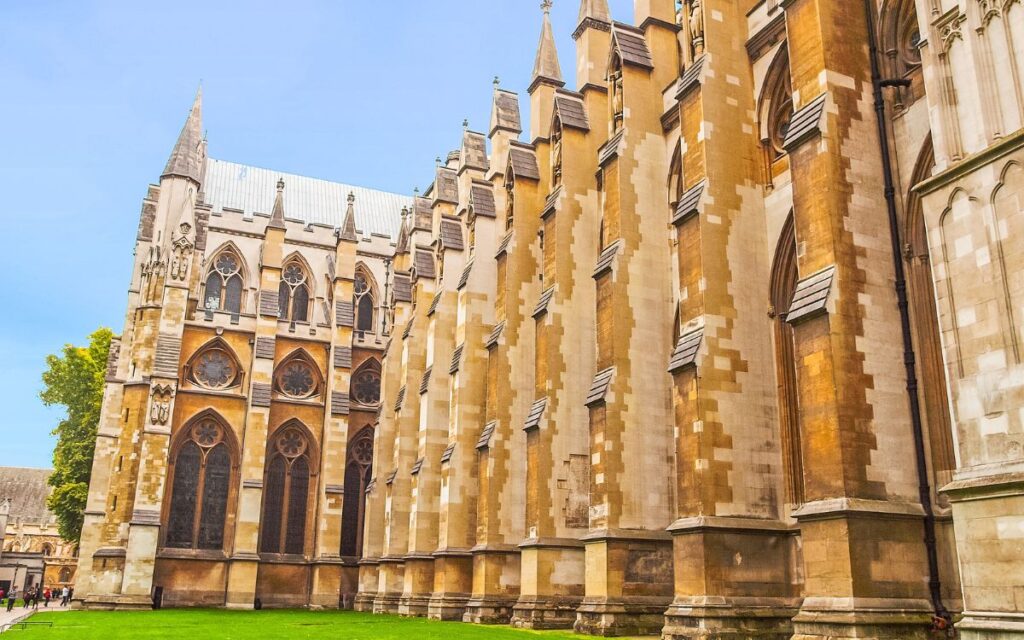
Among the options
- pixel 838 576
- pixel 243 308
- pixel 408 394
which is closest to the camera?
pixel 838 576

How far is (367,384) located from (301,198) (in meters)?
12.8

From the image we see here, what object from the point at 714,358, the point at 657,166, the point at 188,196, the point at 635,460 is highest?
the point at 188,196

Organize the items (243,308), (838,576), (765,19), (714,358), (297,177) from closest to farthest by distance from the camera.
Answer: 1. (838,576)
2. (714,358)
3. (765,19)
4. (243,308)
5. (297,177)

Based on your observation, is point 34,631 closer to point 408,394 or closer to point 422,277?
point 408,394

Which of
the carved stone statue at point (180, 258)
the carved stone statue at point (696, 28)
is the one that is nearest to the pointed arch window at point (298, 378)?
the carved stone statue at point (180, 258)

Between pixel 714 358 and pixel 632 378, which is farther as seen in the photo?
pixel 632 378

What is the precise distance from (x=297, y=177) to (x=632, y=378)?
35.8 m

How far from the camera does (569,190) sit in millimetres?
22812

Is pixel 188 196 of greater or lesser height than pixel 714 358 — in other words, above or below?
above

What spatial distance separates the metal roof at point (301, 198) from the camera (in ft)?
148

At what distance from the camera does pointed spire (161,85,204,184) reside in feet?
124

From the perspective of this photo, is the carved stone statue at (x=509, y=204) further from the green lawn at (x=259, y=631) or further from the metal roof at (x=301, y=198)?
the metal roof at (x=301, y=198)

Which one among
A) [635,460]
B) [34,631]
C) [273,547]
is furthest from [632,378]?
[273,547]

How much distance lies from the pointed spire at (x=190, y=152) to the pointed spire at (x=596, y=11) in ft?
68.7
